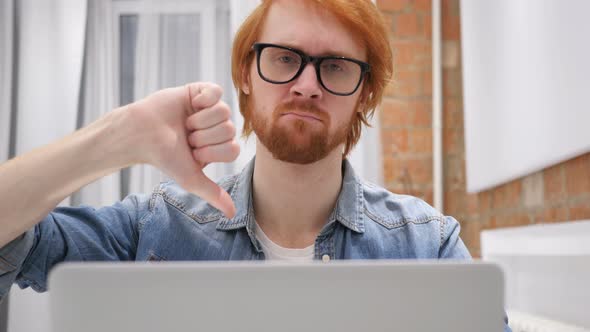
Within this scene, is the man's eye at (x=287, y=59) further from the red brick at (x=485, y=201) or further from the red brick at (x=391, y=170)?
the red brick at (x=391, y=170)

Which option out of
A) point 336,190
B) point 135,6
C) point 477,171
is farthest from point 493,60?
point 135,6

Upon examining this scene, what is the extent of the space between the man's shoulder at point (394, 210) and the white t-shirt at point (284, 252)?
0.17m

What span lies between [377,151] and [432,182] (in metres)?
0.43

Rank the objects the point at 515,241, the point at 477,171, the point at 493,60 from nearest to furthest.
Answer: the point at 515,241
the point at 493,60
the point at 477,171

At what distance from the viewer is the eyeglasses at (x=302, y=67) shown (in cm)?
129

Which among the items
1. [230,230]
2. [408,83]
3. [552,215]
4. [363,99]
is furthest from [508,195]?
[230,230]

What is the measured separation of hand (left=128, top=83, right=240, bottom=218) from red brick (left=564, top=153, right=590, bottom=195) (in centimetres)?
106

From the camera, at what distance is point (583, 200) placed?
5.32 feet

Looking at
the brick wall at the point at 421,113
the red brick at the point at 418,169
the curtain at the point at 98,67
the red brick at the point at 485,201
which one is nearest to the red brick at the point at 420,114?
the brick wall at the point at 421,113

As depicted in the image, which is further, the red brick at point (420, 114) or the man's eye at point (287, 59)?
the red brick at point (420, 114)

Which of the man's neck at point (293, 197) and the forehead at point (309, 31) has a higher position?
the forehead at point (309, 31)

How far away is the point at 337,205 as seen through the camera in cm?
134

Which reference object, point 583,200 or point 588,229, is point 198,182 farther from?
point 583,200

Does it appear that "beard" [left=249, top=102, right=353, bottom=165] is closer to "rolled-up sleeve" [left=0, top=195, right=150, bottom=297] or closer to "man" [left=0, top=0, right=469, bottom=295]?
"man" [left=0, top=0, right=469, bottom=295]
